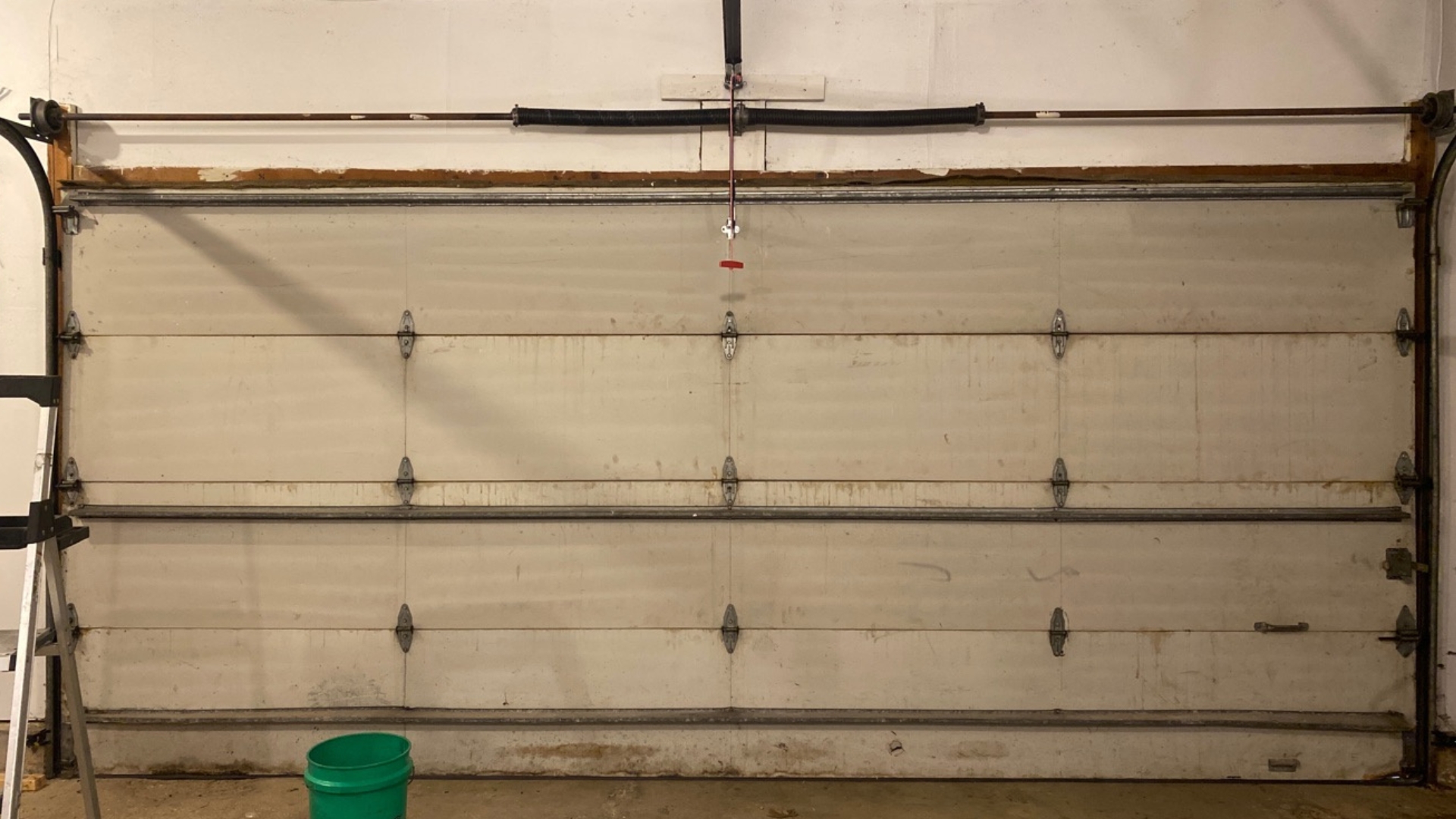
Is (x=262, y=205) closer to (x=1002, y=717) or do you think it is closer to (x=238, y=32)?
(x=238, y=32)

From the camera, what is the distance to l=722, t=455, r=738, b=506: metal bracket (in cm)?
288

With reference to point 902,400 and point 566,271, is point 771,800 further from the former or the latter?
point 566,271

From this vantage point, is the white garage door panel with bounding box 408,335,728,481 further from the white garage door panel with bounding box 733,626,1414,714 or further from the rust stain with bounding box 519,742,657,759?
the rust stain with bounding box 519,742,657,759

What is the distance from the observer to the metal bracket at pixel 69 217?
2.89m

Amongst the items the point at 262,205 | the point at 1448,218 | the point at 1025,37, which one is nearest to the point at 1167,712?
the point at 1448,218

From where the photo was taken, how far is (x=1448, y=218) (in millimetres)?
2879

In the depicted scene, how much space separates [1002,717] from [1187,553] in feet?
2.54

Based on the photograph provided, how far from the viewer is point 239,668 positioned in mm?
2920

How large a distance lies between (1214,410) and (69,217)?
3.65 meters

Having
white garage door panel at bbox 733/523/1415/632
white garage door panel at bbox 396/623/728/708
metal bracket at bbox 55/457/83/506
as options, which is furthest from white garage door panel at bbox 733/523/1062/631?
metal bracket at bbox 55/457/83/506

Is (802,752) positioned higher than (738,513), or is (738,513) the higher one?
(738,513)

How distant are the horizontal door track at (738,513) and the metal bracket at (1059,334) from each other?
1.62ft

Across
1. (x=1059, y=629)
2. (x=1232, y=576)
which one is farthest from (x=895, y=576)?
(x=1232, y=576)

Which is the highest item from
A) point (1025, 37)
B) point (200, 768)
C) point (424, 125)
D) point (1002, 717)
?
point (1025, 37)
